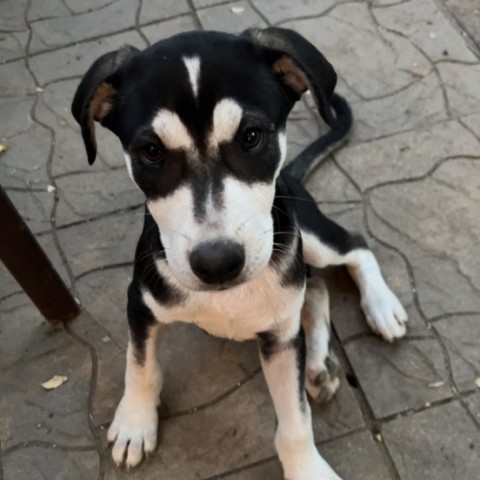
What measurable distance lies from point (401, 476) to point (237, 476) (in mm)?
621

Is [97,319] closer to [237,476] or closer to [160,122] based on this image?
[237,476]

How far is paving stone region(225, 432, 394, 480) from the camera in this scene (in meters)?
2.67

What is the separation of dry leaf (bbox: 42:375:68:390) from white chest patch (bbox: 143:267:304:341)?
87 centimetres

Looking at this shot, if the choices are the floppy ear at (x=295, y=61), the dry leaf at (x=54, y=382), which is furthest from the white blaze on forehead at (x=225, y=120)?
the dry leaf at (x=54, y=382)

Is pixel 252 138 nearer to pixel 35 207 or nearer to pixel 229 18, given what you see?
pixel 35 207

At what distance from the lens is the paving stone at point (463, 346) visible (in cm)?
288

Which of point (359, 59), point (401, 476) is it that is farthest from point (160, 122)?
point (359, 59)

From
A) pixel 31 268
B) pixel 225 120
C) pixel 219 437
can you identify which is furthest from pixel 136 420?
pixel 225 120

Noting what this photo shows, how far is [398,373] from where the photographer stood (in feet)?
9.55

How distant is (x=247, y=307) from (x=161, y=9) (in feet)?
9.58

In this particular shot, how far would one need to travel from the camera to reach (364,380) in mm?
2891

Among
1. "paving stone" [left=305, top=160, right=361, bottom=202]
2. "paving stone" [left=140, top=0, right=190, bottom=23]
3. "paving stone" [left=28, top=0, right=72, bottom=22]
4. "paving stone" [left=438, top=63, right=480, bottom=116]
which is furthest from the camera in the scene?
"paving stone" [left=28, top=0, right=72, bottom=22]

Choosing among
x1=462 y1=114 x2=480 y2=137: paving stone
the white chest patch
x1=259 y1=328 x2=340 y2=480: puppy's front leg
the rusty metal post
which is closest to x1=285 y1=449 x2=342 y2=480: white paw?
x1=259 y1=328 x2=340 y2=480: puppy's front leg

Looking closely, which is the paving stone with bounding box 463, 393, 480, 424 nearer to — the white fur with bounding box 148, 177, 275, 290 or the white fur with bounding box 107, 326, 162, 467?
the white fur with bounding box 107, 326, 162, 467
